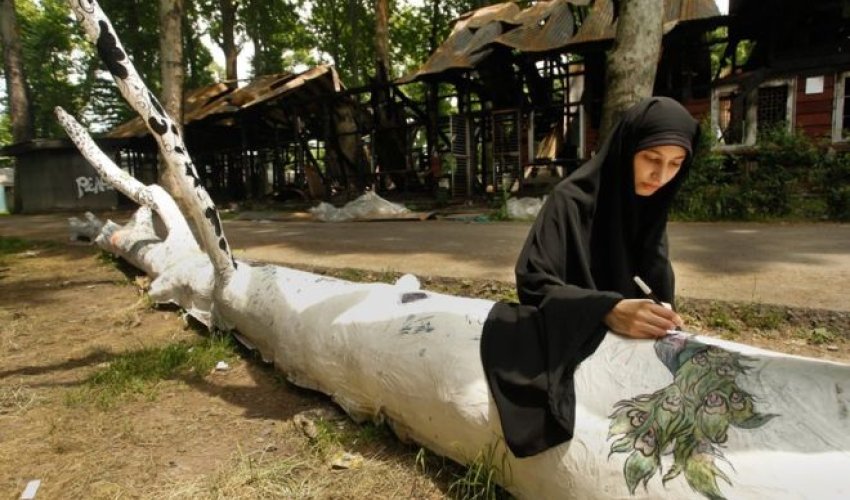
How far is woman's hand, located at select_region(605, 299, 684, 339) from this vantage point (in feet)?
4.91

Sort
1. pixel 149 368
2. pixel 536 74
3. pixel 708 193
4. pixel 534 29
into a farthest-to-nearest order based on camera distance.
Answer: pixel 536 74 → pixel 534 29 → pixel 708 193 → pixel 149 368

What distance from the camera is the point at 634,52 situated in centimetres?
620

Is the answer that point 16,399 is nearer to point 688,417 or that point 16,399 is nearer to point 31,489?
point 31,489

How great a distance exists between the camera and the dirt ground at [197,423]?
192 cm

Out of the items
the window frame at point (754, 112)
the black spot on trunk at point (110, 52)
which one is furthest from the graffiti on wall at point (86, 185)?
the window frame at point (754, 112)

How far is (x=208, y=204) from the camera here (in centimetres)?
317

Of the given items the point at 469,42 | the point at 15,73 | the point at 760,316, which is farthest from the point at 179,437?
the point at 15,73

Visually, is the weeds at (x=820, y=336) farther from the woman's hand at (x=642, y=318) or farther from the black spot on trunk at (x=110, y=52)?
the black spot on trunk at (x=110, y=52)

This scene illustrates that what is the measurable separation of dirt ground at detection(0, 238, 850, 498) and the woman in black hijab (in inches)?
20.8

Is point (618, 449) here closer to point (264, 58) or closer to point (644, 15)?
point (644, 15)

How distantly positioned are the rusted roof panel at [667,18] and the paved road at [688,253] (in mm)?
3715

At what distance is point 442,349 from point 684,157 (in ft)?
3.36

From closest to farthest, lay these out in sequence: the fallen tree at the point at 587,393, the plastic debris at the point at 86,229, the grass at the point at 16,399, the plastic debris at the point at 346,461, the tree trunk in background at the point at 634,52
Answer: the fallen tree at the point at 587,393 < the plastic debris at the point at 346,461 < the grass at the point at 16,399 < the tree trunk in background at the point at 634,52 < the plastic debris at the point at 86,229

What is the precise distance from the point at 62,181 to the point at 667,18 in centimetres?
2169
